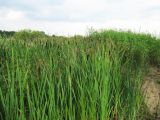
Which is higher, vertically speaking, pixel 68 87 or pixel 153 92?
pixel 68 87

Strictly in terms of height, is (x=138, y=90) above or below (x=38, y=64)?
Result: below

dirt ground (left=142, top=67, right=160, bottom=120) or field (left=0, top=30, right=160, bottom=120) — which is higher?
field (left=0, top=30, right=160, bottom=120)

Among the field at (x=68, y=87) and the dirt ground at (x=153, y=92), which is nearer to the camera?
the field at (x=68, y=87)

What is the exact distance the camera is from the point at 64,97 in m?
2.99

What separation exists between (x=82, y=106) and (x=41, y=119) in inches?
20.0

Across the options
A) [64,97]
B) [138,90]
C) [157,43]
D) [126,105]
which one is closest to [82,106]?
[64,97]

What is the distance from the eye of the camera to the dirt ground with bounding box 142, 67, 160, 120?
4977mm

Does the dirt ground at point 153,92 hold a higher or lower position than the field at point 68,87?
lower

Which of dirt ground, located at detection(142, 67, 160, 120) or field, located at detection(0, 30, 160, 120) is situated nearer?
field, located at detection(0, 30, 160, 120)

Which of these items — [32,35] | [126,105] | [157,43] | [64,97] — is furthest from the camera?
[32,35]

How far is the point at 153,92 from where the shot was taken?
19.7ft

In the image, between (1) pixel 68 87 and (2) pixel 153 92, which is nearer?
(1) pixel 68 87

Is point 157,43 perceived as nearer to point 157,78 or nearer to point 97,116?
point 157,78

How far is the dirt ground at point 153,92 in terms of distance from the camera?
4.98 metres
